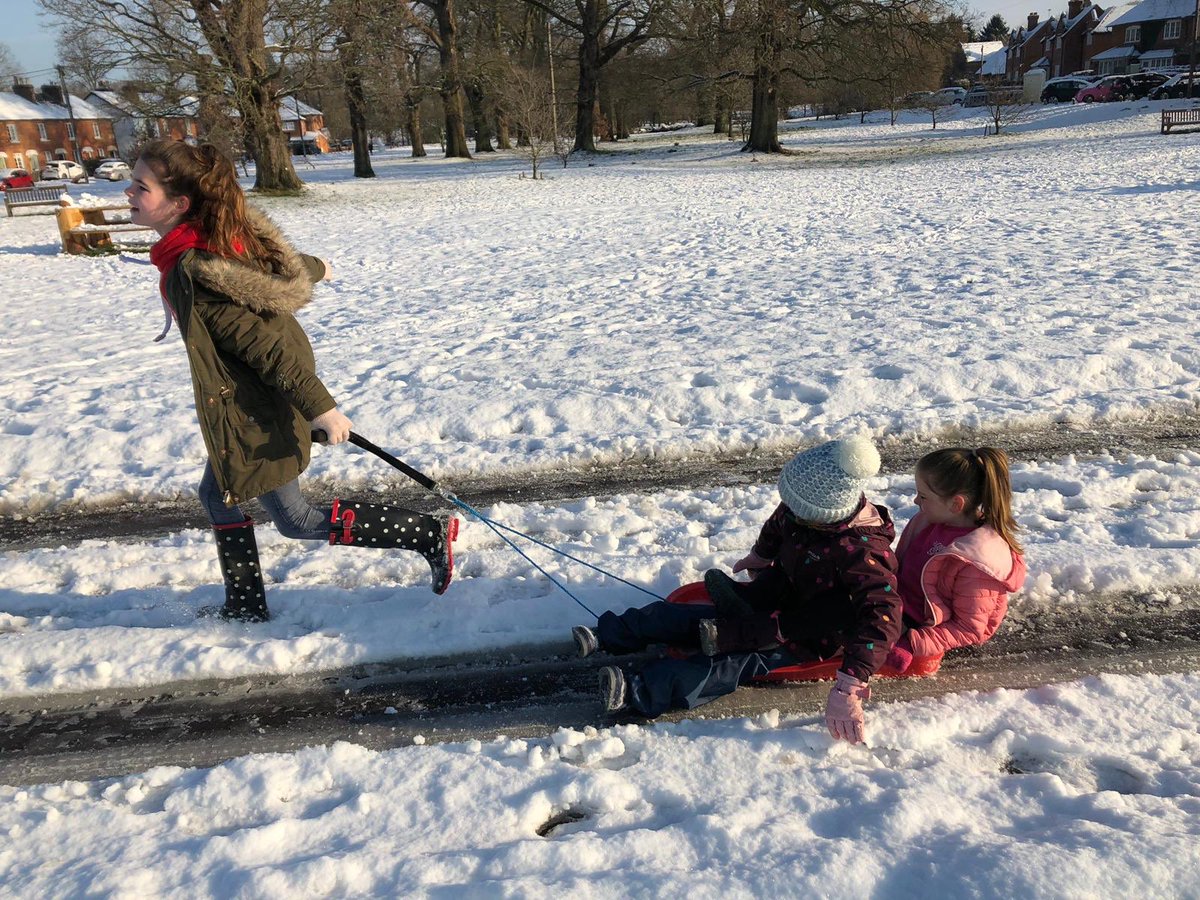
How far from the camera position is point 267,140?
78.4ft

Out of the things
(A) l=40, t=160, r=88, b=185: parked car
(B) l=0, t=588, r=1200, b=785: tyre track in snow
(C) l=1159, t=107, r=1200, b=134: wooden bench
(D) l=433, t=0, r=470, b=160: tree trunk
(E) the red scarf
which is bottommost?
(B) l=0, t=588, r=1200, b=785: tyre track in snow

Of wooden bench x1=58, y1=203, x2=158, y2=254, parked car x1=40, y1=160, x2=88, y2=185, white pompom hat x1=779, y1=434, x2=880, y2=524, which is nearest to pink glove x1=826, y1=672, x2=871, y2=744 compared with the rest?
white pompom hat x1=779, y1=434, x2=880, y2=524

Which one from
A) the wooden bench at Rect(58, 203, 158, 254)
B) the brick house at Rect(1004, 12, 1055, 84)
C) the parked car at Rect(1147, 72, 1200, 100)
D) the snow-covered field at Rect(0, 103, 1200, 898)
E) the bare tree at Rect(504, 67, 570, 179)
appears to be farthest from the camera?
the brick house at Rect(1004, 12, 1055, 84)

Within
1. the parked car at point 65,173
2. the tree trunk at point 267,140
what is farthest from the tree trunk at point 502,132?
the parked car at point 65,173

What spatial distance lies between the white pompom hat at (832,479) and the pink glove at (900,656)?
0.50m

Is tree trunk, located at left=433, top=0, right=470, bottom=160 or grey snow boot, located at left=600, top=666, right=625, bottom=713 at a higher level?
tree trunk, located at left=433, top=0, right=470, bottom=160

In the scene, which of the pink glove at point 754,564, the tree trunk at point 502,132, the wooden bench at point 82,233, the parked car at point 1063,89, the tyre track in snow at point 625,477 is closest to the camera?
the pink glove at point 754,564

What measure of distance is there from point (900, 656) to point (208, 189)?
2.86 m

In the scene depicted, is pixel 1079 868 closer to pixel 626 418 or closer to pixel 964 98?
pixel 626 418

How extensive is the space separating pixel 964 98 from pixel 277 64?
1666 inches

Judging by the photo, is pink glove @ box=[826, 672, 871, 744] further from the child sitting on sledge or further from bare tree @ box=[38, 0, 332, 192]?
bare tree @ box=[38, 0, 332, 192]

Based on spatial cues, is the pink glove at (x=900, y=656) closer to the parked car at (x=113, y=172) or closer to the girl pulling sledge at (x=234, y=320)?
the girl pulling sledge at (x=234, y=320)

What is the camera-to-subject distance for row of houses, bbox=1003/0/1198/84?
59062 mm

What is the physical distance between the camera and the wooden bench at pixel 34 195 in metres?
23.6
